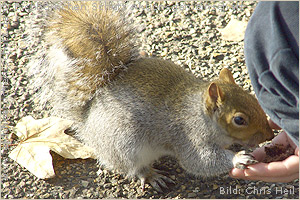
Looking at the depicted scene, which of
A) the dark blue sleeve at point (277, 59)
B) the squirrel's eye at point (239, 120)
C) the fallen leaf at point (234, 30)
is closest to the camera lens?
the dark blue sleeve at point (277, 59)

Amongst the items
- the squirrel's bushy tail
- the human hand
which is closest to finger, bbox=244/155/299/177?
the human hand

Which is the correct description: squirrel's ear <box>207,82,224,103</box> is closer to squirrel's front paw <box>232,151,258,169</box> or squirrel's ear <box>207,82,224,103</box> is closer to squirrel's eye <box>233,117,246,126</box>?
squirrel's eye <box>233,117,246,126</box>

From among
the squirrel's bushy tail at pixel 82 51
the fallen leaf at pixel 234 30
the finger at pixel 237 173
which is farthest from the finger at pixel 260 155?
the fallen leaf at pixel 234 30

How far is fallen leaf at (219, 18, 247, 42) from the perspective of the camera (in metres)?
2.87

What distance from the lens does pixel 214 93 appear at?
1.99 metres

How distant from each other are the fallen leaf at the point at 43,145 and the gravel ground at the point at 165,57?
64mm

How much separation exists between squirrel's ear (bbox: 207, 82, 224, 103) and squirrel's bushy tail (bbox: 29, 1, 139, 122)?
1.56 feet

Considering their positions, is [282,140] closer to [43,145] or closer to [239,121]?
[239,121]

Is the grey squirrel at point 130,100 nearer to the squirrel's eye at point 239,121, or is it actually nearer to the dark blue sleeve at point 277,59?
the squirrel's eye at point 239,121

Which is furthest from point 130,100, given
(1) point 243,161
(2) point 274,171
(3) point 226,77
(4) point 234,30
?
(4) point 234,30

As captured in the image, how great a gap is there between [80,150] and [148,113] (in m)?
0.47

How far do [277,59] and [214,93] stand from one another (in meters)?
0.54

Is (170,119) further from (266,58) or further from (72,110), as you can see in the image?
(266,58)

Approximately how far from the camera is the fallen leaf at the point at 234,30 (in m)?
2.87
